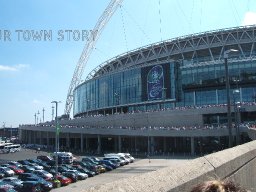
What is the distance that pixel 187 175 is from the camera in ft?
15.1

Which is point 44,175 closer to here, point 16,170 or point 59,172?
point 59,172

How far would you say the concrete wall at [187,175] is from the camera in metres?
3.66

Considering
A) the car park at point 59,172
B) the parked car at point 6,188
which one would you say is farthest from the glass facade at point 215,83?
the parked car at point 6,188

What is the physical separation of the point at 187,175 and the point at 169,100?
99.8m

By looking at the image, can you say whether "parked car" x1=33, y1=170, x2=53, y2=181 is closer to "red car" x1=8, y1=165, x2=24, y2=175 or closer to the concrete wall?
"red car" x1=8, y1=165, x2=24, y2=175

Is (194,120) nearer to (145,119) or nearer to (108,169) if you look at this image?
(145,119)

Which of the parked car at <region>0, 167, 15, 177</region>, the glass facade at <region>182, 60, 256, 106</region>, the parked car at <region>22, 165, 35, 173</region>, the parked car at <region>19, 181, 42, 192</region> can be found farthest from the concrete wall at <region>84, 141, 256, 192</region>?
the glass facade at <region>182, 60, 256, 106</region>

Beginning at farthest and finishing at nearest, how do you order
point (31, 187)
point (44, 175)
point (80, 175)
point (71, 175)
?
1. point (80, 175)
2. point (44, 175)
3. point (71, 175)
4. point (31, 187)

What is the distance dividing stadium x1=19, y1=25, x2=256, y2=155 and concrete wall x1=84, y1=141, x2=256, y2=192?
61881mm

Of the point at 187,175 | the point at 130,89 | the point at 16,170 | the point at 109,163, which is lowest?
the point at 16,170

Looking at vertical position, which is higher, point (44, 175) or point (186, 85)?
point (186, 85)

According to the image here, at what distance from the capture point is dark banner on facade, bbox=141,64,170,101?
343ft

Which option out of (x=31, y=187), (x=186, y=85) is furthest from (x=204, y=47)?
(x=31, y=187)

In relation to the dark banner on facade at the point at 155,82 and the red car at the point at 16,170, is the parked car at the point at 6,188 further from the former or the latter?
the dark banner on facade at the point at 155,82
